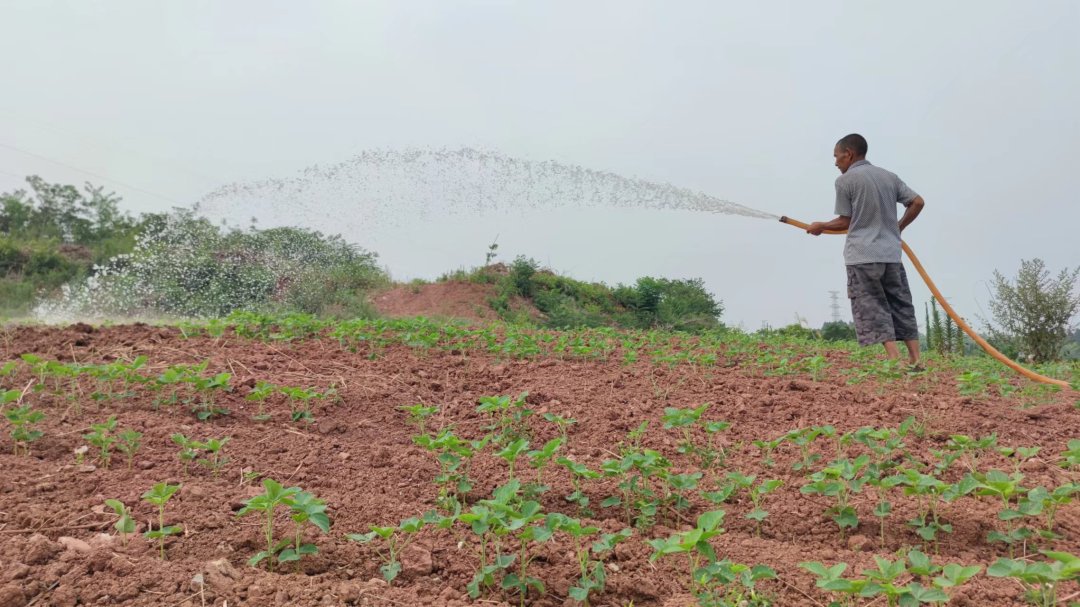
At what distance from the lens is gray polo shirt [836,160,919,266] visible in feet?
22.5

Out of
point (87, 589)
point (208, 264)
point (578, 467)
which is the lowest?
point (87, 589)

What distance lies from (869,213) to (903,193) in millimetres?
509

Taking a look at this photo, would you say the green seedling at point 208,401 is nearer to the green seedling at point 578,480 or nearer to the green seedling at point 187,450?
the green seedling at point 187,450

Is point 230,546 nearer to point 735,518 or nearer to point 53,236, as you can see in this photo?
point 735,518

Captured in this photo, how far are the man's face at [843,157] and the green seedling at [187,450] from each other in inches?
237

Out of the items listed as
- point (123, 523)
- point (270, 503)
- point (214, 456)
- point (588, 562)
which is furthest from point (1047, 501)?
point (214, 456)

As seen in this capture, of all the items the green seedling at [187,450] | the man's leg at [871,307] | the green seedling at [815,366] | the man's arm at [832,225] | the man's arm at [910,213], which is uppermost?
the man's arm at [910,213]

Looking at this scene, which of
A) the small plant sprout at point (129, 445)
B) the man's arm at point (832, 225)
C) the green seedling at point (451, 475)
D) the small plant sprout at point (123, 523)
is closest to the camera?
the small plant sprout at point (123, 523)

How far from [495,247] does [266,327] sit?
10375 mm

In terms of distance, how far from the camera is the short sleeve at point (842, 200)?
701cm

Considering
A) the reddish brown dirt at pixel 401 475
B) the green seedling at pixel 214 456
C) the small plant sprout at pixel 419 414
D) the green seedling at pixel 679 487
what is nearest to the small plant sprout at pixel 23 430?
the reddish brown dirt at pixel 401 475

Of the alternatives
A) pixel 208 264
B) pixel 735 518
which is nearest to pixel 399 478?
pixel 735 518

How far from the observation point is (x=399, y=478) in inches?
137

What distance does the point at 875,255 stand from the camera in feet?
22.5
